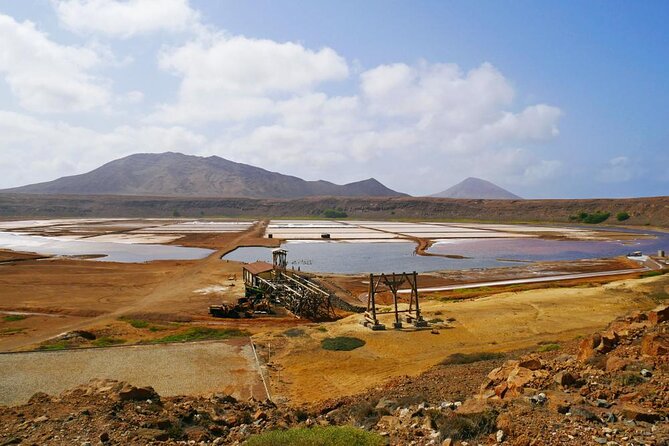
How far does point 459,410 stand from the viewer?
350 inches

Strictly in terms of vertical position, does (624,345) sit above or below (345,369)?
above

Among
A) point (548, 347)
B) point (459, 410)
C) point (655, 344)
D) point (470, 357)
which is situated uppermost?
point (655, 344)

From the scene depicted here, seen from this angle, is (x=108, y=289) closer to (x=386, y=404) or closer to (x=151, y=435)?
(x=151, y=435)

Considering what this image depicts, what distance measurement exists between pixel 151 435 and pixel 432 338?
520 inches

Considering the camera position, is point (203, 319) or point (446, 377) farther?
point (203, 319)

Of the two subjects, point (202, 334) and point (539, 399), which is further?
point (202, 334)

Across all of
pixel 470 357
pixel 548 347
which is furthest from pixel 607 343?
pixel 470 357

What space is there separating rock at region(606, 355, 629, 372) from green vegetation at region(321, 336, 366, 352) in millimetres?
10218

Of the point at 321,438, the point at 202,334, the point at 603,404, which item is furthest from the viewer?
the point at 202,334

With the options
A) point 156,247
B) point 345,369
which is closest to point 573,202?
point 156,247

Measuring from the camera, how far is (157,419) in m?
9.91

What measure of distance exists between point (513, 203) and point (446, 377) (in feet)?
447

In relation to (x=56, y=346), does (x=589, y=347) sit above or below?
above

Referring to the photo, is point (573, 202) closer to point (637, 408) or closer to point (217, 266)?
point (217, 266)
